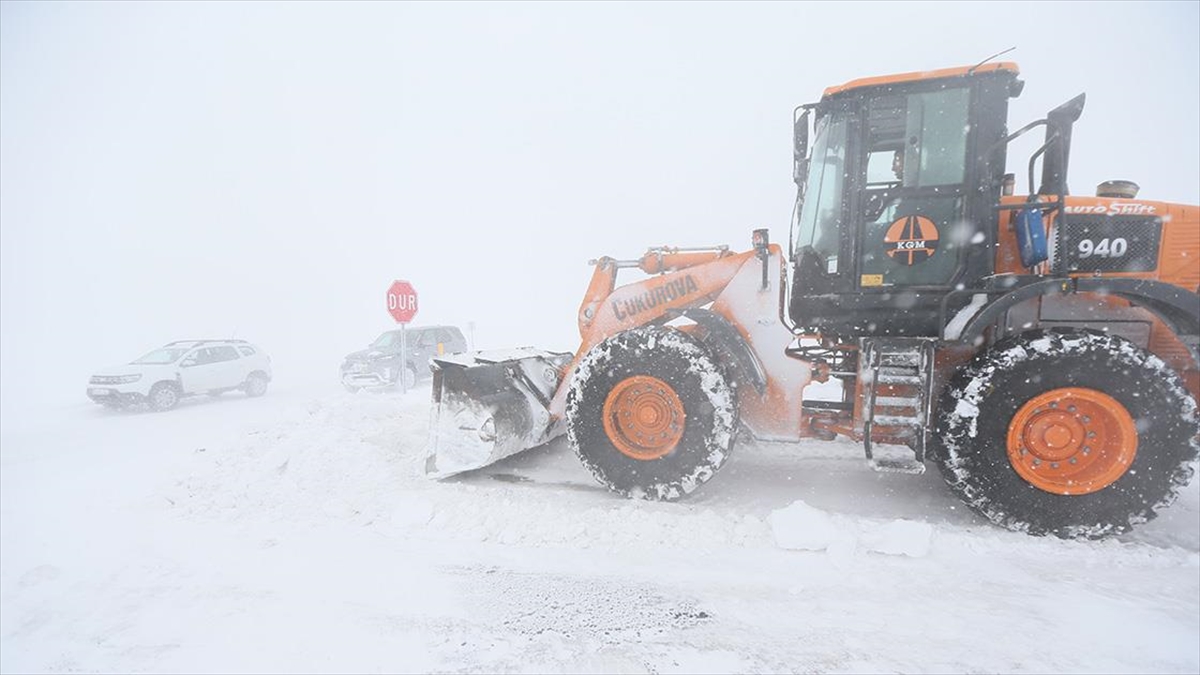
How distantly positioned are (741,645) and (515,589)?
1.19m

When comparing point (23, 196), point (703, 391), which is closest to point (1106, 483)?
point (703, 391)

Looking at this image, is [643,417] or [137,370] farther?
[137,370]

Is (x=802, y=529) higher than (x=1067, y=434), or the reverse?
(x=1067, y=434)

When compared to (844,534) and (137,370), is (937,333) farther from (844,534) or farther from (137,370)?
(137,370)

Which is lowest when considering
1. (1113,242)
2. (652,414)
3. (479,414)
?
(479,414)

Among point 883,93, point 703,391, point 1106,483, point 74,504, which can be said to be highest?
point 883,93

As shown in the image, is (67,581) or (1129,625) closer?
(1129,625)

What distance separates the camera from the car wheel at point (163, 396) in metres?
11.0

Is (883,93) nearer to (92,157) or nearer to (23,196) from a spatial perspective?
(23,196)

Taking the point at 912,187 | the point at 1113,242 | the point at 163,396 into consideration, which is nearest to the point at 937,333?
the point at 912,187

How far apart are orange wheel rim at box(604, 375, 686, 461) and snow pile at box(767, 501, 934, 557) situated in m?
0.91

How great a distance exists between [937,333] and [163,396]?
13.9 meters

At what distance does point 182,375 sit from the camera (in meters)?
11.6

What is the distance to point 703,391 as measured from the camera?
12.0ft
